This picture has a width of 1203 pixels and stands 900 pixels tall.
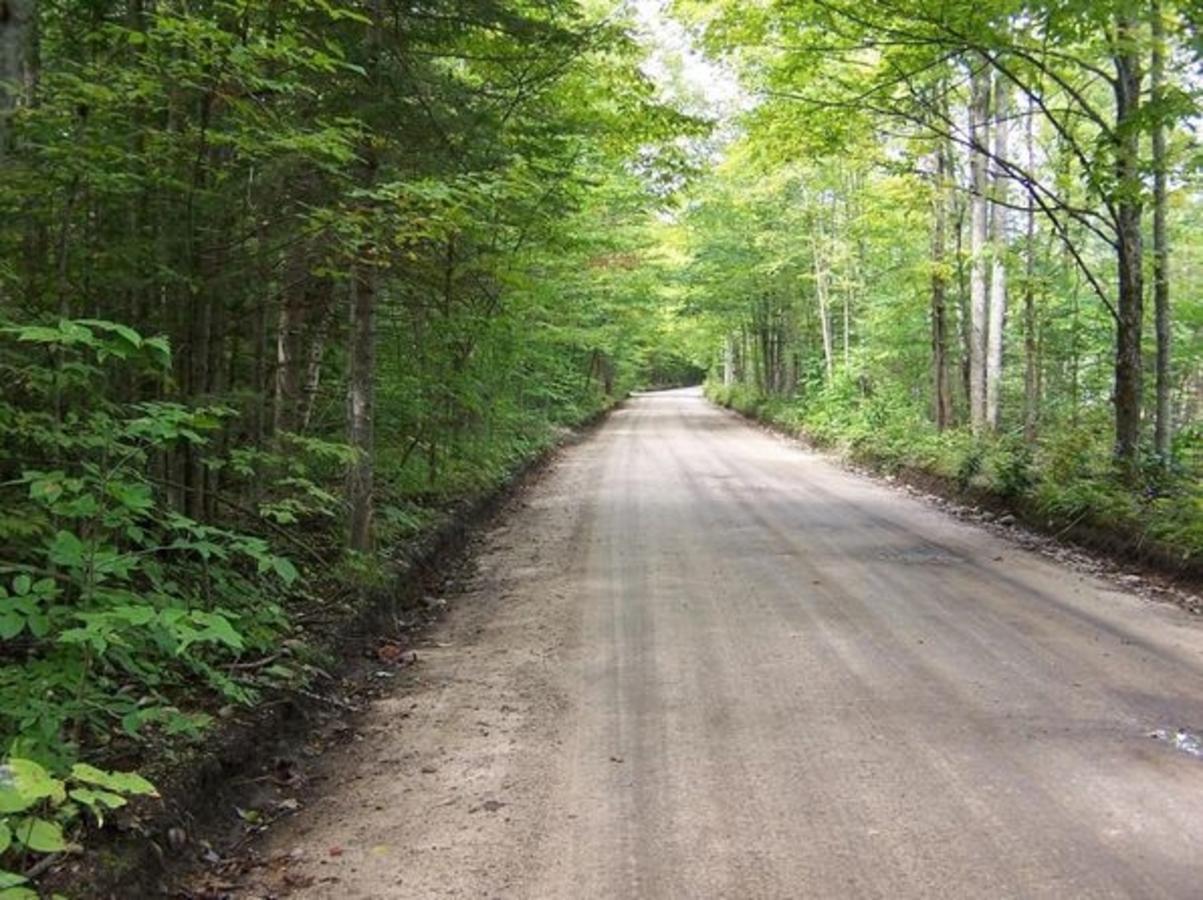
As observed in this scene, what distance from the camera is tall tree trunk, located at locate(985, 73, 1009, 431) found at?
48.3ft

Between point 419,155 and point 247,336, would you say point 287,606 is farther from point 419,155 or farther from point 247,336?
point 419,155

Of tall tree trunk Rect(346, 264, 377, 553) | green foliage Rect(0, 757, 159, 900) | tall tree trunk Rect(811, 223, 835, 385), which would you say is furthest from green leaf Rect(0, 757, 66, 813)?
tall tree trunk Rect(811, 223, 835, 385)

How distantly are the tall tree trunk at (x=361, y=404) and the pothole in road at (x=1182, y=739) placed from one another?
5.45 m

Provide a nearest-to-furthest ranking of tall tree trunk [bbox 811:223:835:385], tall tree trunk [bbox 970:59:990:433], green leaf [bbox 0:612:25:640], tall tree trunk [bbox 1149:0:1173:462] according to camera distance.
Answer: green leaf [bbox 0:612:25:640]
tall tree trunk [bbox 1149:0:1173:462]
tall tree trunk [bbox 970:59:990:433]
tall tree trunk [bbox 811:223:835:385]

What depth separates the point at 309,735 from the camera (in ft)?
15.9

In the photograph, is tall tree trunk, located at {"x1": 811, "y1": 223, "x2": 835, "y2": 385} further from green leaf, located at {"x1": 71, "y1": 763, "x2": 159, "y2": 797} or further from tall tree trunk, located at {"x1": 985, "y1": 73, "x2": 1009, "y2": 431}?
green leaf, located at {"x1": 71, "y1": 763, "x2": 159, "y2": 797}

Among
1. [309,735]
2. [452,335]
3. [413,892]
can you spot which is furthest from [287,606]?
[452,335]

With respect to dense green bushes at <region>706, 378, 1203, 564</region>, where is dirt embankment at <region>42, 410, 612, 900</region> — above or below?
below

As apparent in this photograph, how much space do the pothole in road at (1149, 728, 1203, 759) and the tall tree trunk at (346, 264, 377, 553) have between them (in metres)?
5.45

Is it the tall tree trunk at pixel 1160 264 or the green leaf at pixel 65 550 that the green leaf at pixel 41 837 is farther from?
the tall tree trunk at pixel 1160 264

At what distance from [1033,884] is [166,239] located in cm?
510

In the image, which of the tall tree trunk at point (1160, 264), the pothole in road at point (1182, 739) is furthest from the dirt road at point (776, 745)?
the tall tree trunk at point (1160, 264)

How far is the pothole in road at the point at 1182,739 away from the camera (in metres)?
4.48

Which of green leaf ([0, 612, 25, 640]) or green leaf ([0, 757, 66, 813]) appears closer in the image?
green leaf ([0, 757, 66, 813])
